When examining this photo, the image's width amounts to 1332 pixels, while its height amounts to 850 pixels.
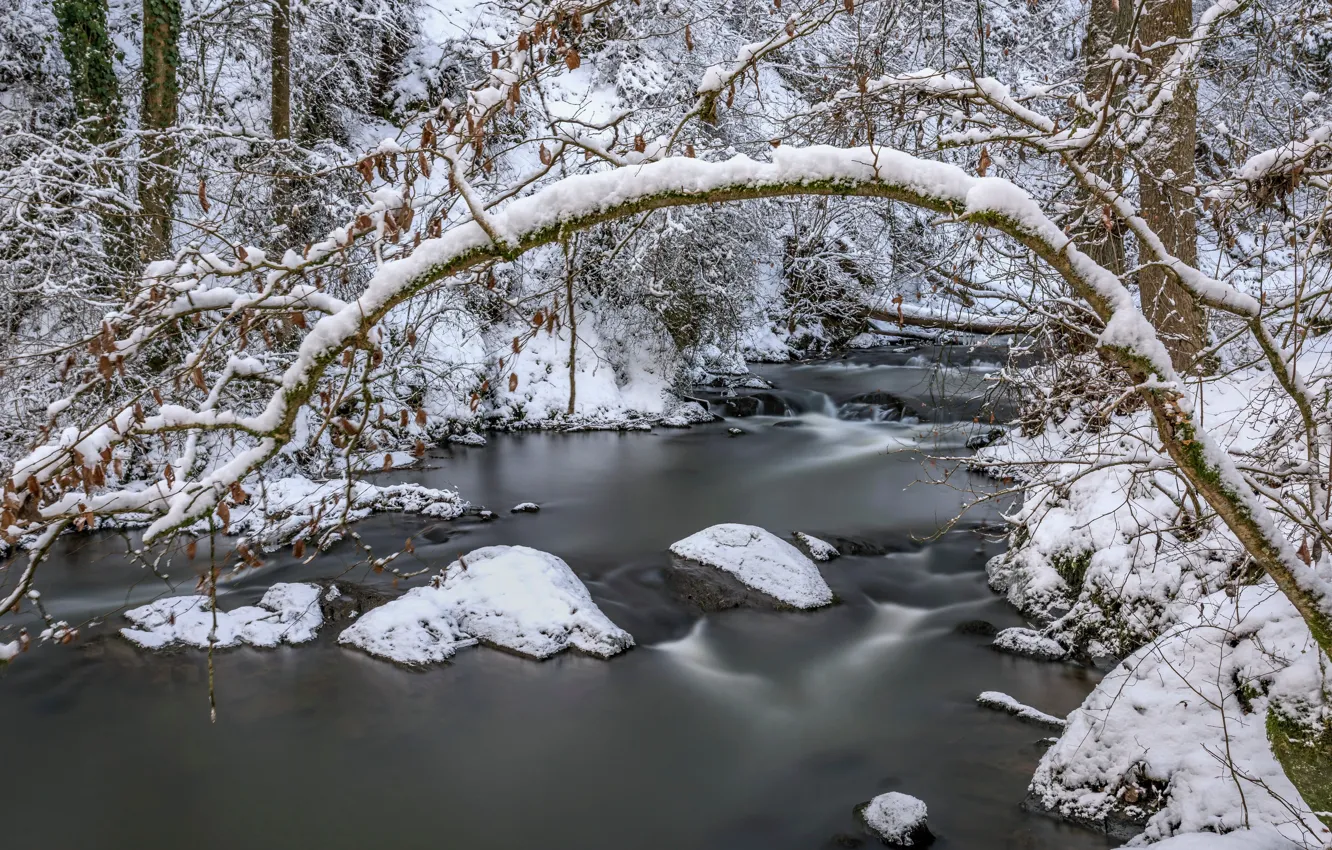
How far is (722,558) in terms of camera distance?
8008 millimetres

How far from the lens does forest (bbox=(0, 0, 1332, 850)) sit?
2609 mm

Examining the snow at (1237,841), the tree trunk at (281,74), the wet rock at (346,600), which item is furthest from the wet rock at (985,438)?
the tree trunk at (281,74)

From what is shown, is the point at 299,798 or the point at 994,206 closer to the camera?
the point at 994,206

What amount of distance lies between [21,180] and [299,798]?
18.3 ft

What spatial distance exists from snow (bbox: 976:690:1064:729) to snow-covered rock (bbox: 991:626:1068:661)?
24.3 inches

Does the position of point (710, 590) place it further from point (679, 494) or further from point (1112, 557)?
point (1112, 557)

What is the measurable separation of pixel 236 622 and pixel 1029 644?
6373 mm

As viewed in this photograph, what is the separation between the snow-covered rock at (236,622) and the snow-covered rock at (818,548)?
4760 millimetres

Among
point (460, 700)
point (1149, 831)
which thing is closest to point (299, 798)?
point (460, 700)

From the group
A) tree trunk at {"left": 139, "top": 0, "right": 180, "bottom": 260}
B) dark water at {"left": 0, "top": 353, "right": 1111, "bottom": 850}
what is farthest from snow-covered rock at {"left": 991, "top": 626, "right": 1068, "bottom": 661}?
tree trunk at {"left": 139, "top": 0, "right": 180, "bottom": 260}

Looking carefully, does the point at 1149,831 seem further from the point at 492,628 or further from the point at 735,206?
the point at 735,206

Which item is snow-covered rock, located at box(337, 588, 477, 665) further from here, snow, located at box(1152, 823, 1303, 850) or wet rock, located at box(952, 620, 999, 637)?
snow, located at box(1152, 823, 1303, 850)

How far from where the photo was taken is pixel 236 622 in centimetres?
675

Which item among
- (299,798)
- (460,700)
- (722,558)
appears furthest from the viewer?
(722,558)
